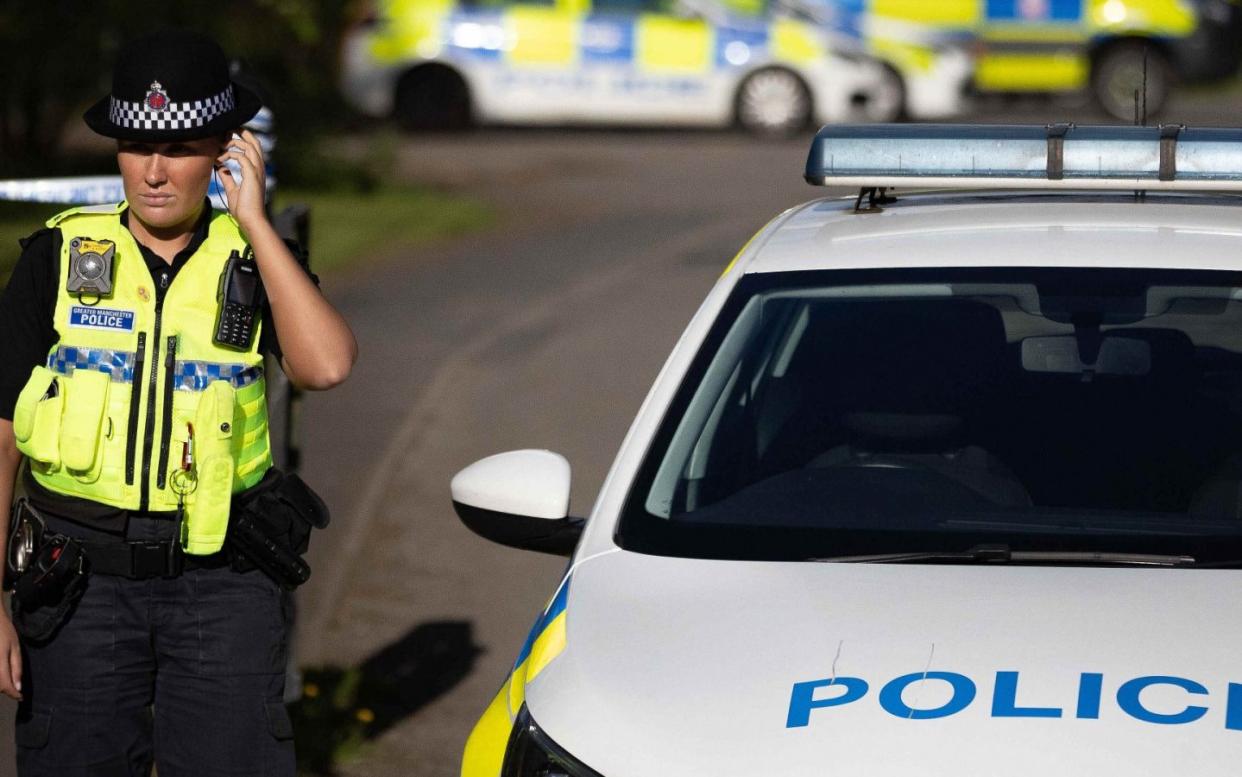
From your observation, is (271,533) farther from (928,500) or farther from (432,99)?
(432,99)

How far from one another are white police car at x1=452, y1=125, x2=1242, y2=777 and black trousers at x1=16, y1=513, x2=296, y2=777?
0.45 meters

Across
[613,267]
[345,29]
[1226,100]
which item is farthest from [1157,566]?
[1226,100]

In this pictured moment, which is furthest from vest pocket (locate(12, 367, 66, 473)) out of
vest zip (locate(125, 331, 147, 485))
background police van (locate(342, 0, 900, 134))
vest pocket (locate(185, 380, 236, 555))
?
background police van (locate(342, 0, 900, 134))

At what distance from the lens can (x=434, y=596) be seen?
6.58 meters

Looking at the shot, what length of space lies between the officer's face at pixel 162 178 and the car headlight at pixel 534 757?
1.01 metres

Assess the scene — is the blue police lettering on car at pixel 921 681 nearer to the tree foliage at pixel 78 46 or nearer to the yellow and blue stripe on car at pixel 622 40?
the tree foliage at pixel 78 46

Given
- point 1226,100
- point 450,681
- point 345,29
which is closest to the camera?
point 450,681

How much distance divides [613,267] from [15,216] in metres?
3.74

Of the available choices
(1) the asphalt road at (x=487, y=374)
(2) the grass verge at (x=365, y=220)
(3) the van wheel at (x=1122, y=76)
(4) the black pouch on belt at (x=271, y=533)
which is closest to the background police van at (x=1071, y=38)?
(3) the van wheel at (x=1122, y=76)

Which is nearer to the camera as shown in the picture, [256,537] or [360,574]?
[256,537]

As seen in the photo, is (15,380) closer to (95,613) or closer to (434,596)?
(95,613)

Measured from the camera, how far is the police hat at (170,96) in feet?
11.4

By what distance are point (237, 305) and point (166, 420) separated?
0.21 meters

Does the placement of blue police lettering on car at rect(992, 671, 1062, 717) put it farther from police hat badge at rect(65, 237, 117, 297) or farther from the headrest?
police hat badge at rect(65, 237, 117, 297)
